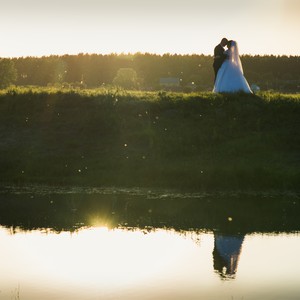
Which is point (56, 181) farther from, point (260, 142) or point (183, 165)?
point (260, 142)

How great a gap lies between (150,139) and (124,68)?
81.1 meters

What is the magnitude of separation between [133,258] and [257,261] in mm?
2984

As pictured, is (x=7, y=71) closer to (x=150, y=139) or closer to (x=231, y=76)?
(x=231, y=76)

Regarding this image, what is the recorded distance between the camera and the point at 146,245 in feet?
68.1

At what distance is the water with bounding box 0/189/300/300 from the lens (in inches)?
640

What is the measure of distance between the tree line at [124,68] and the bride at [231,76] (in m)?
57.4

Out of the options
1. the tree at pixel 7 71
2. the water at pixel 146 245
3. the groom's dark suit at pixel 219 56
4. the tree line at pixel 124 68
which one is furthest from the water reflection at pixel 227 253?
the tree at pixel 7 71

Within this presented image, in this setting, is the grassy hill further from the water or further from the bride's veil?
the water

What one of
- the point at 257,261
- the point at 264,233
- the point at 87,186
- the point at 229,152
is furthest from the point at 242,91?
the point at 257,261

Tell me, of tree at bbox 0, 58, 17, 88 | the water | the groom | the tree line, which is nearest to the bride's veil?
the groom

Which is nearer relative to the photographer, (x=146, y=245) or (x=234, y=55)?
(x=146, y=245)

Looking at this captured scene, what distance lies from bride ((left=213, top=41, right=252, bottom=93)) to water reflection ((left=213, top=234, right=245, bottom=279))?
2209cm

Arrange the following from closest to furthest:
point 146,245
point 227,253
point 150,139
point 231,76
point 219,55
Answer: point 227,253
point 146,245
point 150,139
point 231,76
point 219,55

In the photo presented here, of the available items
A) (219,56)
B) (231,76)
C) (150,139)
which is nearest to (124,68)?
(219,56)
